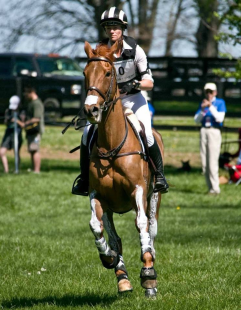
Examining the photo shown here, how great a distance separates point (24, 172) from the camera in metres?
22.7

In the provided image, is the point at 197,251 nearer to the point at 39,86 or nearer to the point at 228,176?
the point at 228,176

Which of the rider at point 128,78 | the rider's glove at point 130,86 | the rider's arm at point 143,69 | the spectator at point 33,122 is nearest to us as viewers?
the rider at point 128,78

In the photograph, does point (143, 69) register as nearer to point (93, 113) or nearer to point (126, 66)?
point (126, 66)

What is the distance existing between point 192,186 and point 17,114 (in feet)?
19.3

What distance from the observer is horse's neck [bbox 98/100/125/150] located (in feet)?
25.0

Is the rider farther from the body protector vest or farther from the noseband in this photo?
the noseband

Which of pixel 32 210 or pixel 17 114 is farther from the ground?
pixel 17 114

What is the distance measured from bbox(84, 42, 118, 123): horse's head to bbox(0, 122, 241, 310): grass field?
6.45 feet

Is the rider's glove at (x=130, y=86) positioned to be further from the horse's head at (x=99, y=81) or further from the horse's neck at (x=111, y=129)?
the horse's head at (x=99, y=81)

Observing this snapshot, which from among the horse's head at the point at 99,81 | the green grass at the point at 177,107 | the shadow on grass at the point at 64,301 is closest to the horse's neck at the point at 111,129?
the horse's head at the point at 99,81

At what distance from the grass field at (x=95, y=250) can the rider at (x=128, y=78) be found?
123 cm

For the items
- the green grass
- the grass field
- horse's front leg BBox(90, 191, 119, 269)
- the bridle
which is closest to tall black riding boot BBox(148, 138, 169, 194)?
the bridle

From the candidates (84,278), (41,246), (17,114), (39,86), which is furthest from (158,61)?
(84,278)

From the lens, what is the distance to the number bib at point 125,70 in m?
8.29
